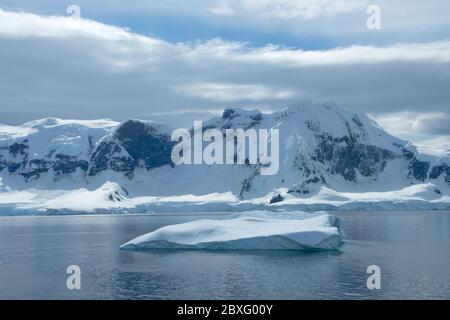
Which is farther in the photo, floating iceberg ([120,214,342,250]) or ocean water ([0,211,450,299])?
floating iceberg ([120,214,342,250])

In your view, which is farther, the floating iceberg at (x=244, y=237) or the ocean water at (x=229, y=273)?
the floating iceberg at (x=244, y=237)

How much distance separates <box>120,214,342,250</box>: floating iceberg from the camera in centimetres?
7625

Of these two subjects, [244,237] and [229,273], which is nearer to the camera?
[229,273]

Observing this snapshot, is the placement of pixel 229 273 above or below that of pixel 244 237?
below

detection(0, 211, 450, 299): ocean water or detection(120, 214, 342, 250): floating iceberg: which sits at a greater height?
detection(120, 214, 342, 250): floating iceberg

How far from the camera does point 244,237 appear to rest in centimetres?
7744

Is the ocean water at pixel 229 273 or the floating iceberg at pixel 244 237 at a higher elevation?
the floating iceberg at pixel 244 237

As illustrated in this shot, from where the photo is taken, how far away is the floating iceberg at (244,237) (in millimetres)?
76250

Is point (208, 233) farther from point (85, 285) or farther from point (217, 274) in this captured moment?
point (85, 285)

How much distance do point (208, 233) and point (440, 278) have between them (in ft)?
113

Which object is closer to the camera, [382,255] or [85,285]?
[85,285]
